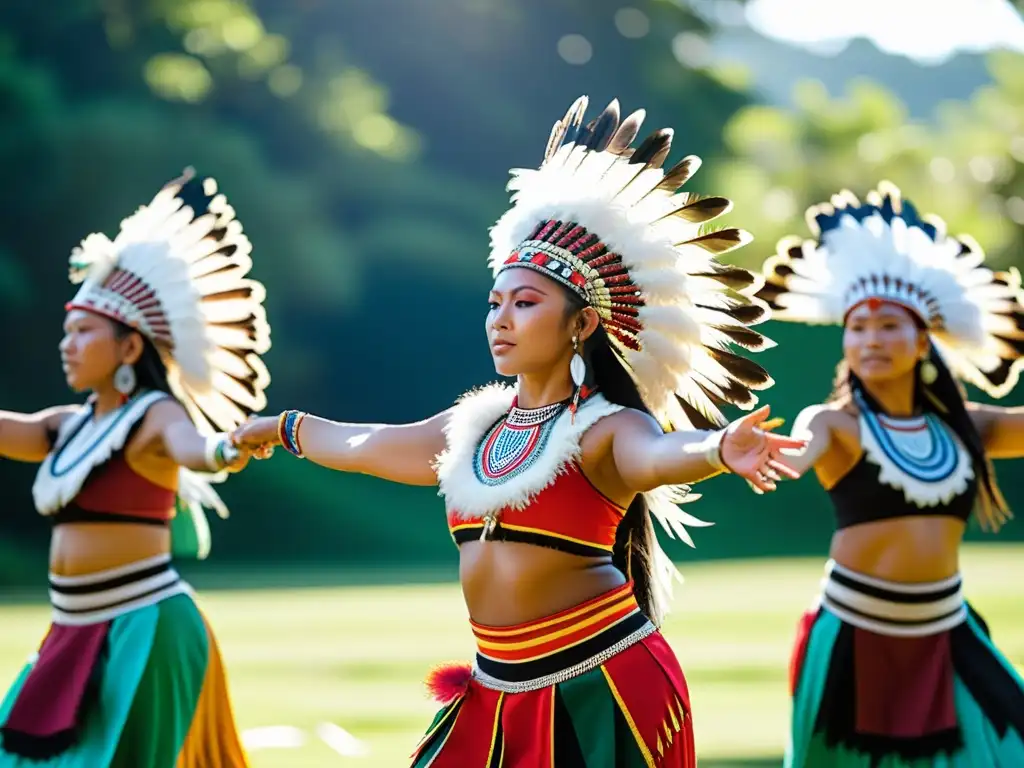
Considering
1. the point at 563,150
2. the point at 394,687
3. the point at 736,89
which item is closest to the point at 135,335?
the point at 563,150

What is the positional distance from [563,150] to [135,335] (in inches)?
79.9

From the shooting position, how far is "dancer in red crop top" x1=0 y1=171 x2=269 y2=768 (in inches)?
184

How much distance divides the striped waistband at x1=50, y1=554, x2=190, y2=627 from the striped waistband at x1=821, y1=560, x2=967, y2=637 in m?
2.02

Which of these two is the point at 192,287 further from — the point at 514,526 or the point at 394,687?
the point at 394,687

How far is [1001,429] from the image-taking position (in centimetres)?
496

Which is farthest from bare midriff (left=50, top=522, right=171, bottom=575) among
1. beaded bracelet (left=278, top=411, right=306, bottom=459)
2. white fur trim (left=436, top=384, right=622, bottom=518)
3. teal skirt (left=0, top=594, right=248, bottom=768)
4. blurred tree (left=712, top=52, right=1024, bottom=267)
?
blurred tree (left=712, top=52, right=1024, bottom=267)

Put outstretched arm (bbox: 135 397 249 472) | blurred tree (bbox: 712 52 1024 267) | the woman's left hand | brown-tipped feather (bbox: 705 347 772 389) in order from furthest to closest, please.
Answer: blurred tree (bbox: 712 52 1024 267)
outstretched arm (bbox: 135 397 249 472)
brown-tipped feather (bbox: 705 347 772 389)
the woman's left hand

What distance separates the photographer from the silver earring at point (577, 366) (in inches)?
135

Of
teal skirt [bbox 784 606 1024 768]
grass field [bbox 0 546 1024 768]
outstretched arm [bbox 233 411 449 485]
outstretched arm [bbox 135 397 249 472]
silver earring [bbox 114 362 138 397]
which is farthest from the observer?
grass field [bbox 0 546 1024 768]

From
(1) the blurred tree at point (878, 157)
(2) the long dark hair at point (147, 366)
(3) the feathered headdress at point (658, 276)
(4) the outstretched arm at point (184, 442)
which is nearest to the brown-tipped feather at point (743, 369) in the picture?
(3) the feathered headdress at point (658, 276)

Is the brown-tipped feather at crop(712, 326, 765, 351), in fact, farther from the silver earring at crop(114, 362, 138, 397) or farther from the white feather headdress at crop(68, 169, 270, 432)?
the silver earring at crop(114, 362, 138, 397)

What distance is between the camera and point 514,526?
336 centimetres

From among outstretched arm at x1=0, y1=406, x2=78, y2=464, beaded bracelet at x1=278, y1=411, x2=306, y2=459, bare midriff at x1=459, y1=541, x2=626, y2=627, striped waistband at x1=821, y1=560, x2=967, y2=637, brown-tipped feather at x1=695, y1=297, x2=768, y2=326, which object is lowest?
bare midriff at x1=459, y1=541, x2=626, y2=627

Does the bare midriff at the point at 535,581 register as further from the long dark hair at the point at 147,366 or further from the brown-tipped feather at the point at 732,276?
the long dark hair at the point at 147,366
